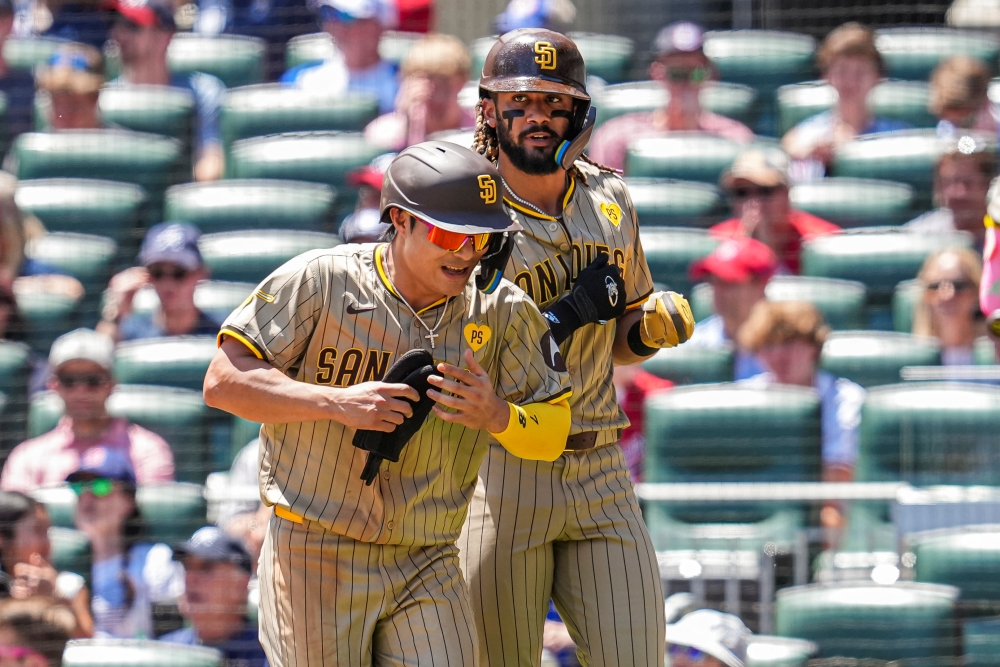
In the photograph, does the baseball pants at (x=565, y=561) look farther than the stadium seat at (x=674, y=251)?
No

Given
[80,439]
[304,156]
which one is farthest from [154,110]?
[80,439]

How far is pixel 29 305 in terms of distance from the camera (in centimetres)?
607

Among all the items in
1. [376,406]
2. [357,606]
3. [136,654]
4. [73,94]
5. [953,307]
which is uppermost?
[73,94]

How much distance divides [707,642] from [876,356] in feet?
5.17

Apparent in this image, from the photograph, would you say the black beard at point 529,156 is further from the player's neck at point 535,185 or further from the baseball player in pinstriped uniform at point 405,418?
the baseball player in pinstriped uniform at point 405,418

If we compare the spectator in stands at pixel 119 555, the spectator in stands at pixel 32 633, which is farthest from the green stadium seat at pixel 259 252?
the spectator in stands at pixel 32 633

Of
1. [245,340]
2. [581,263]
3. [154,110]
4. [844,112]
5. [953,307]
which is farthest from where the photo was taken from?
[154,110]

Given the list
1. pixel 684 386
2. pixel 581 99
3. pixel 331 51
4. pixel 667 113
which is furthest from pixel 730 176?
pixel 581 99

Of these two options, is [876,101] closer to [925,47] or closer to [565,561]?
[925,47]

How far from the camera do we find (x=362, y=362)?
2.67m

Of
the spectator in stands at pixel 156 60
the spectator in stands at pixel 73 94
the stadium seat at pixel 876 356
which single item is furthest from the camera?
the spectator in stands at pixel 156 60

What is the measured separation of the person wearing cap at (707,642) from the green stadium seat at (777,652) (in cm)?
15

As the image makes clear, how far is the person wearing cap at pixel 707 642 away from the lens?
168 inches

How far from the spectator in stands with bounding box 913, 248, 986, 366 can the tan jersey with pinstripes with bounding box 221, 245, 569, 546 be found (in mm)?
2987
